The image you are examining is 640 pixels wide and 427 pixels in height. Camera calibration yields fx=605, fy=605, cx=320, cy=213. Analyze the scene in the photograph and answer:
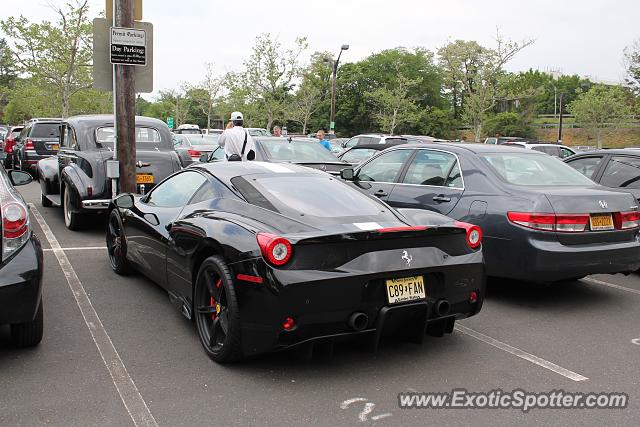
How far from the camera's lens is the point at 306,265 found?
3.78 m

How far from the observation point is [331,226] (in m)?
4.06

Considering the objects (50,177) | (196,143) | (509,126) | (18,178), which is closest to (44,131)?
(196,143)

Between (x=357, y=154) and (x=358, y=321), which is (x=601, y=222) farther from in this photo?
(x=357, y=154)

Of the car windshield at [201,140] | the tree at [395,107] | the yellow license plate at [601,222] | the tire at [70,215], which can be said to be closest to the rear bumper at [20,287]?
the yellow license plate at [601,222]

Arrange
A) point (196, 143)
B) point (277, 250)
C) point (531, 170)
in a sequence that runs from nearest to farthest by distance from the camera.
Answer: point (277, 250) < point (531, 170) < point (196, 143)

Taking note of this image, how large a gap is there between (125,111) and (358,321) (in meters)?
6.71

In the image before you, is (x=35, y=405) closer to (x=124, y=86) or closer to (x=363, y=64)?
(x=124, y=86)

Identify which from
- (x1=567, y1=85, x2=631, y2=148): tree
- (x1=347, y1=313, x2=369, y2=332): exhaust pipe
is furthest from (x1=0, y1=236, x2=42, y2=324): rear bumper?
(x1=567, y1=85, x2=631, y2=148): tree

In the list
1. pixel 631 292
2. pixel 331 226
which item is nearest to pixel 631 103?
pixel 631 292

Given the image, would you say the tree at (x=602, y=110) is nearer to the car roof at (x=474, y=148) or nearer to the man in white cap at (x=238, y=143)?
the man in white cap at (x=238, y=143)

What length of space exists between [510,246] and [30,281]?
400 cm

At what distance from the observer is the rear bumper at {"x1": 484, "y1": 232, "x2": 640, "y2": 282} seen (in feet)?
17.7

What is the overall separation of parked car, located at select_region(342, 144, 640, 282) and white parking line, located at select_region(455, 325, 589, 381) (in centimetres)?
90

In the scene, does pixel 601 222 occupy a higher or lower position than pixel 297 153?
lower
